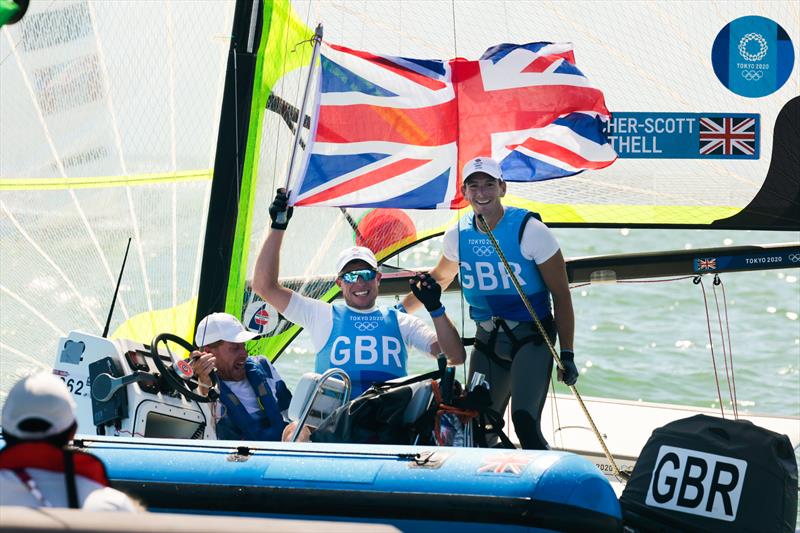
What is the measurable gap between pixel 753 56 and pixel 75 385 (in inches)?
110

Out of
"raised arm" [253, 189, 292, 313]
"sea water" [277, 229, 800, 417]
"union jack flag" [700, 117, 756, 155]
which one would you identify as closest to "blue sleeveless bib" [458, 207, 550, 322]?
"raised arm" [253, 189, 292, 313]

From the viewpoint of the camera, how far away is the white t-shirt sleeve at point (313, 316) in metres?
4.51

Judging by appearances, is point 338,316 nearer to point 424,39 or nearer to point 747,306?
point 424,39

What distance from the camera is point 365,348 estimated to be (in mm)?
4410

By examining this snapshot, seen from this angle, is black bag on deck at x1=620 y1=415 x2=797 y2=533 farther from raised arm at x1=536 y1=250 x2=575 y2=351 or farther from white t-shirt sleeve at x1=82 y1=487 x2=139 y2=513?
white t-shirt sleeve at x1=82 y1=487 x2=139 y2=513

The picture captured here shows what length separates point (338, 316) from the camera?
177 inches

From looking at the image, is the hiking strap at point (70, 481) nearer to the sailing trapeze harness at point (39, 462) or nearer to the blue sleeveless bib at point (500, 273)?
the sailing trapeze harness at point (39, 462)

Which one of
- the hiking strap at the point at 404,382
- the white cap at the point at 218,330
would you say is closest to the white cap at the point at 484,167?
the hiking strap at the point at 404,382

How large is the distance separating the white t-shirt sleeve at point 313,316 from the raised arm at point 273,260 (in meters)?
0.03

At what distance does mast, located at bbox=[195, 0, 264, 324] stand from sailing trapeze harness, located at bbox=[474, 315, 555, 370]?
1.11 m

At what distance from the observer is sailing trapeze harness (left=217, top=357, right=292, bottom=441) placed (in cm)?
436

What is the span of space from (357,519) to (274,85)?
2.13 m

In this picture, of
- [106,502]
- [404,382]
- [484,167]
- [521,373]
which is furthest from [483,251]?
[106,502]

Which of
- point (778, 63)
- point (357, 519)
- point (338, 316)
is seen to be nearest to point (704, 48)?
point (778, 63)
